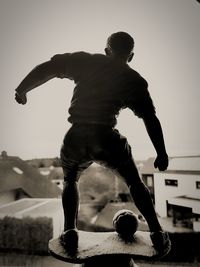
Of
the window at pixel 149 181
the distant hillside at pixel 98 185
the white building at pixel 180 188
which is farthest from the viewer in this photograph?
the window at pixel 149 181

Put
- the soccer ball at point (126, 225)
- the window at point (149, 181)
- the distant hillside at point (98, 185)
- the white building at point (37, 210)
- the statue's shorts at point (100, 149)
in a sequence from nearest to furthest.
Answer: the statue's shorts at point (100, 149) → the soccer ball at point (126, 225) → the distant hillside at point (98, 185) → the white building at point (37, 210) → the window at point (149, 181)

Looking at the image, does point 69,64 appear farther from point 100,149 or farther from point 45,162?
point 45,162

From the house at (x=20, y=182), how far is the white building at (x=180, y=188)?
4.51 ft

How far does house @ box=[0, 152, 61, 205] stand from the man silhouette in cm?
243

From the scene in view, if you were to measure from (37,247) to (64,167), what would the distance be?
253 centimetres

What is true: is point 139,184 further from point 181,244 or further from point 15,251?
point 15,251

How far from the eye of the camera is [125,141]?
1.23 m

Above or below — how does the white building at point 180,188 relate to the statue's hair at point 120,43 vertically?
below

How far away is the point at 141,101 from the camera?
1189mm

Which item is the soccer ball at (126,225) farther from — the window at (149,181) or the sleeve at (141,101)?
the window at (149,181)

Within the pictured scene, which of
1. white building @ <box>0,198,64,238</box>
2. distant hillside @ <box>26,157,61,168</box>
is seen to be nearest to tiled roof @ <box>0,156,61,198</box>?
white building @ <box>0,198,64,238</box>

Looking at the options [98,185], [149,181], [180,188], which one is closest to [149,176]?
[149,181]

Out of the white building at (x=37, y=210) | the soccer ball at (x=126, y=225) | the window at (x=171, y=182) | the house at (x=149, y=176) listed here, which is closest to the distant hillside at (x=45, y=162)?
the white building at (x=37, y=210)

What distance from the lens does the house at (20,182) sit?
3670mm
